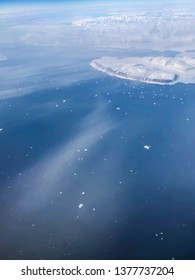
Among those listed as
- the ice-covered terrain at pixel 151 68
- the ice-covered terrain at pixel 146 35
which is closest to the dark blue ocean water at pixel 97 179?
the ice-covered terrain at pixel 151 68

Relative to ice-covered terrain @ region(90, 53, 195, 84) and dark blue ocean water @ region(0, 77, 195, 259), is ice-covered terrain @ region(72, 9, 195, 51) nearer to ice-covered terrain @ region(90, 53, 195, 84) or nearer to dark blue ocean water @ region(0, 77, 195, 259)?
ice-covered terrain @ region(90, 53, 195, 84)

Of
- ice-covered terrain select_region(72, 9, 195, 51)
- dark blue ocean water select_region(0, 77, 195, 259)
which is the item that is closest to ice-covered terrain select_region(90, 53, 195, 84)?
dark blue ocean water select_region(0, 77, 195, 259)

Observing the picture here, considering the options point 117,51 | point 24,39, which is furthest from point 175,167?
point 24,39

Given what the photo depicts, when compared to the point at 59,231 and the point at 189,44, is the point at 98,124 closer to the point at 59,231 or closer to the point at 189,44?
the point at 59,231

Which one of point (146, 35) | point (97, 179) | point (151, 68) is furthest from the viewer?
point (146, 35)

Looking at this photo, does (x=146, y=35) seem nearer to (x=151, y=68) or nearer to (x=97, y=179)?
(x=151, y=68)

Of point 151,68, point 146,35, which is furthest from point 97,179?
point 146,35

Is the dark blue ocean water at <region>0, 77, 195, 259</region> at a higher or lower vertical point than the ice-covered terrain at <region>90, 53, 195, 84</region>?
lower
